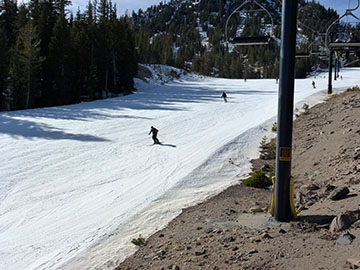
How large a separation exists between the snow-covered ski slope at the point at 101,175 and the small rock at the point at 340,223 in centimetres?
357

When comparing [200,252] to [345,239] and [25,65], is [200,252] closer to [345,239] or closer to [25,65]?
[345,239]

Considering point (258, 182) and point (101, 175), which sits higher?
point (258, 182)

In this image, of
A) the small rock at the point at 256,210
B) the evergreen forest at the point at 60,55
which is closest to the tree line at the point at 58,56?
the evergreen forest at the point at 60,55

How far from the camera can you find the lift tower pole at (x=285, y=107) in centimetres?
581

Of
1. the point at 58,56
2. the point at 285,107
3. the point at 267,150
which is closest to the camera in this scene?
the point at 285,107

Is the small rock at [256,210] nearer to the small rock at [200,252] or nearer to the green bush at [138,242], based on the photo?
the small rock at [200,252]

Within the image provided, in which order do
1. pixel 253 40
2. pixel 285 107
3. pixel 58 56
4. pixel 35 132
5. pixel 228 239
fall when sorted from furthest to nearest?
pixel 58 56, pixel 35 132, pixel 253 40, pixel 285 107, pixel 228 239

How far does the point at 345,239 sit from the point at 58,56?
3998 cm

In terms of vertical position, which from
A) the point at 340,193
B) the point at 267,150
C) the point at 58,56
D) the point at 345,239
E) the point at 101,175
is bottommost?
the point at 101,175

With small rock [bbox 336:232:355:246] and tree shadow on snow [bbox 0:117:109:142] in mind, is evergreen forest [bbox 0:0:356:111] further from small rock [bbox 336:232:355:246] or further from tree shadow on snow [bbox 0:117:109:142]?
small rock [bbox 336:232:355:246]

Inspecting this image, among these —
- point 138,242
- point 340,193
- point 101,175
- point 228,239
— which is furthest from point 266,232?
point 101,175

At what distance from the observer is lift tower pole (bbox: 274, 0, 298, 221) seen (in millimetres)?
5809

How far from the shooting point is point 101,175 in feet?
41.8

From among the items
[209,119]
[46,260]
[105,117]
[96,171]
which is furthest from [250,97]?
[46,260]
